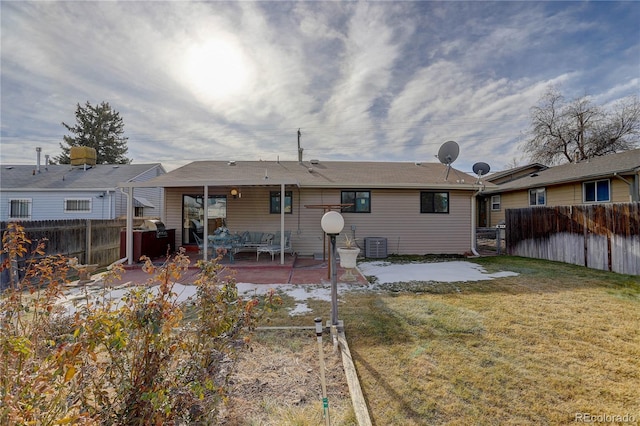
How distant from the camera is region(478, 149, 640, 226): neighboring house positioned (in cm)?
1120

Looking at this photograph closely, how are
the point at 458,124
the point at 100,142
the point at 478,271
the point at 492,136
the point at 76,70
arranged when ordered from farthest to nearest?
the point at 100,142 → the point at 492,136 → the point at 458,124 → the point at 76,70 → the point at 478,271

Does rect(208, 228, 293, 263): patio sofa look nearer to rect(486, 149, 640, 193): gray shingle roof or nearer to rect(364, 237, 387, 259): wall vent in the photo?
rect(364, 237, 387, 259): wall vent

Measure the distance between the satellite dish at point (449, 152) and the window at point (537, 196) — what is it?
7755 millimetres

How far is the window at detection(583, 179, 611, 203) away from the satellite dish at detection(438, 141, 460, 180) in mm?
7297

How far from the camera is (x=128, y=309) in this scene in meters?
1.73

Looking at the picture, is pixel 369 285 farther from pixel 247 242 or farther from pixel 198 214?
pixel 198 214

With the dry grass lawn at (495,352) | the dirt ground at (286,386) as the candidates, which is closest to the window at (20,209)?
the dry grass lawn at (495,352)

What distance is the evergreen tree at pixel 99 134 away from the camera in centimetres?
2922

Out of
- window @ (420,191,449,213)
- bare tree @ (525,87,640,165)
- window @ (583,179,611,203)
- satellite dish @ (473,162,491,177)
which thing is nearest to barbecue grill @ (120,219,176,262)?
window @ (420,191,449,213)

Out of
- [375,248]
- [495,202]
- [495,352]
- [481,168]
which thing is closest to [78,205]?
[375,248]

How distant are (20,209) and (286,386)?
20631 mm

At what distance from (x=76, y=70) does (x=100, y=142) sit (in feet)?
87.9

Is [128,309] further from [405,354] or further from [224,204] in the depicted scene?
[224,204]

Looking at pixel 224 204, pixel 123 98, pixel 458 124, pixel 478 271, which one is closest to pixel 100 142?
pixel 123 98
